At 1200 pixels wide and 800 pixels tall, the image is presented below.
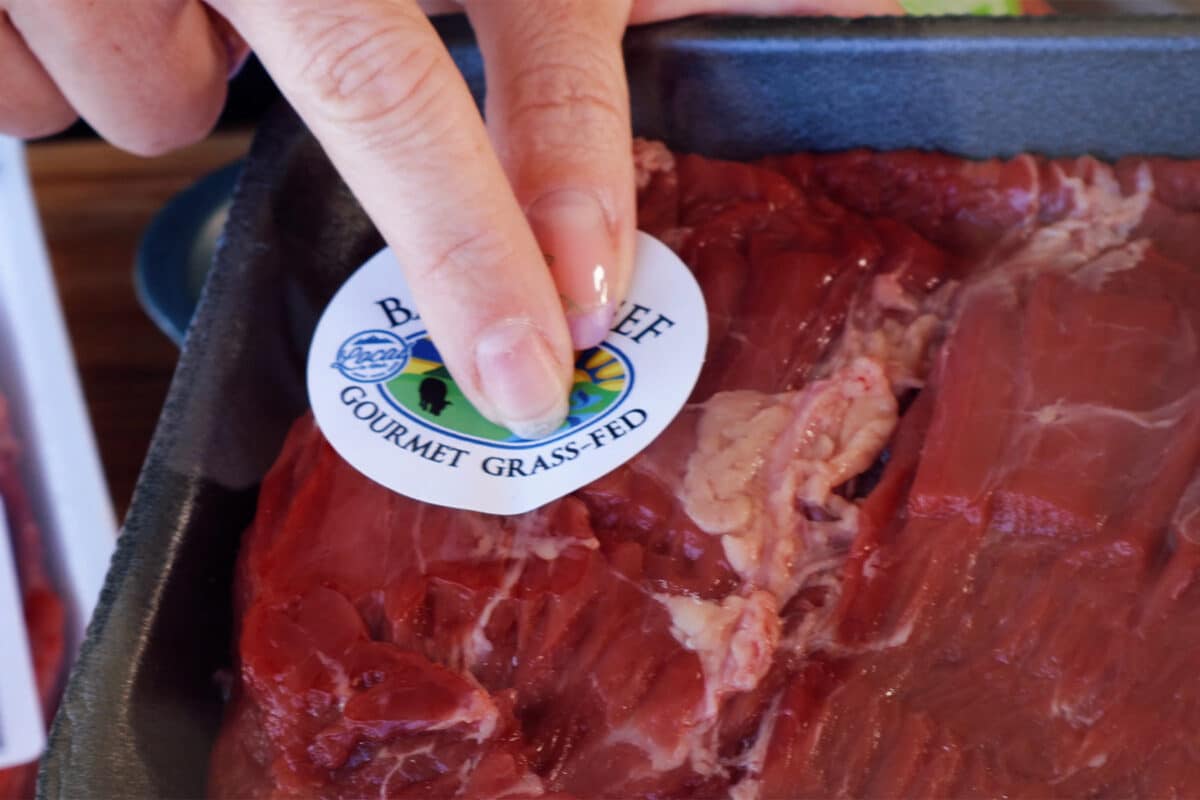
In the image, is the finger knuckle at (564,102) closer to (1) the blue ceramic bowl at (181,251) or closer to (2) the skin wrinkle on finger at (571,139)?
(2) the skin wrinkle on finger at (571,139)

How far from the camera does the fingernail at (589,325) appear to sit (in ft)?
5.34

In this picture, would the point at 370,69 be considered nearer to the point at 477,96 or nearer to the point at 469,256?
the point at 469,256

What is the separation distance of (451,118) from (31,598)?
1.27 m

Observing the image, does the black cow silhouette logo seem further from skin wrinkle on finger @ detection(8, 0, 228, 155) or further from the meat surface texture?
skin wrinkle on finger @ detection(8, 0, 228, 155)

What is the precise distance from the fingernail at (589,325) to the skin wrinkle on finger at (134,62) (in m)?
0.82

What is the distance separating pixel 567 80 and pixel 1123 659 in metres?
1.14

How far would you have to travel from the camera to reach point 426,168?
4.55 feet

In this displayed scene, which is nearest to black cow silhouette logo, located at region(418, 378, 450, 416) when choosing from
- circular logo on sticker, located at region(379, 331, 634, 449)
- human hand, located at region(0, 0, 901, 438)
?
circular logo on sticker, located at region(379, 331, 634, 449)

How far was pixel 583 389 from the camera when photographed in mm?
1661

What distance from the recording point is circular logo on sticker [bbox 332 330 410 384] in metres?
1.70

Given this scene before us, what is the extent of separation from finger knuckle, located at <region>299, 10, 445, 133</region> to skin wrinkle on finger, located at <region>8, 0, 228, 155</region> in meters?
0.52

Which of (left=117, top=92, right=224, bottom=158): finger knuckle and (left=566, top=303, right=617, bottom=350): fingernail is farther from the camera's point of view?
(left=117, top=92, right=224, bottom=158): finger knuckle

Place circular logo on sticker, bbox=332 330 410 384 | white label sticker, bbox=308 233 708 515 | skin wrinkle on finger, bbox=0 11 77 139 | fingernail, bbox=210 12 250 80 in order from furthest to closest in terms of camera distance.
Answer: fingernail, bbox=210 12 250 80 < skin wrinkle on finger, bbox=0 11 77 139 < circular logo on sticker, bbox=332 330 410 384 < white label sticker, bbox=308 233 708 515

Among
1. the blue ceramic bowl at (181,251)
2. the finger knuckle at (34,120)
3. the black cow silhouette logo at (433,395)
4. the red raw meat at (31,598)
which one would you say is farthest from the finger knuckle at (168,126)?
the black cow silhouette logo at (433,395)
